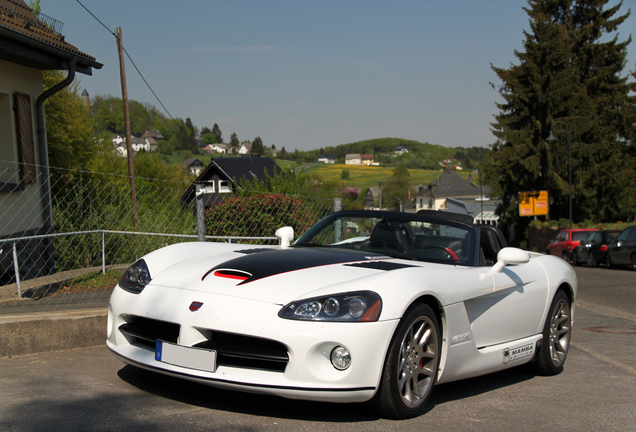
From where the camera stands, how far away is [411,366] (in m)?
3.41

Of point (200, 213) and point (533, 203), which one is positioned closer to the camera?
point (200, 213)

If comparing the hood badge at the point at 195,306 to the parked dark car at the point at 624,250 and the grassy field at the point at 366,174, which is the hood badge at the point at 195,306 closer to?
the parked dark car at the point at 624,250

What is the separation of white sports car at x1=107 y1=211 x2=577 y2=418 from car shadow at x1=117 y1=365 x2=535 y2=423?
0.21 meters

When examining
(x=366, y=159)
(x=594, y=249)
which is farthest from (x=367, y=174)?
(x=594, y=249)

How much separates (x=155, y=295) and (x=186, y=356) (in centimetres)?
56

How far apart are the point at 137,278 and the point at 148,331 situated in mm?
544

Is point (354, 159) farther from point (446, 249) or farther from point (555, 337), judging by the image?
point (446, 249)

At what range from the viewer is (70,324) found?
4.77 metres

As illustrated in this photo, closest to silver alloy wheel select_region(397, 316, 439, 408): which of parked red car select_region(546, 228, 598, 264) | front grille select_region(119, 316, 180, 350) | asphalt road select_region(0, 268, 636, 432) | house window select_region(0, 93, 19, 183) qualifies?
asphalt road select_region(0, 268, 636, 432)

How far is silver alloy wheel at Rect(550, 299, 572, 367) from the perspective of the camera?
4832 millimetres

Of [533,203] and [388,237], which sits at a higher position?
[388,237]

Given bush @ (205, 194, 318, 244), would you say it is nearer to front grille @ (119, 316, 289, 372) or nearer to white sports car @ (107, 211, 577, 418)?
white sports car @ (107, 211, 577, 418)

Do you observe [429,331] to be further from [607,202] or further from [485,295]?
[607,202]

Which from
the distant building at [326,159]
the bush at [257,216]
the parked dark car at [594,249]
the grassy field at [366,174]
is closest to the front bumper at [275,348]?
the bush at [257,216]
